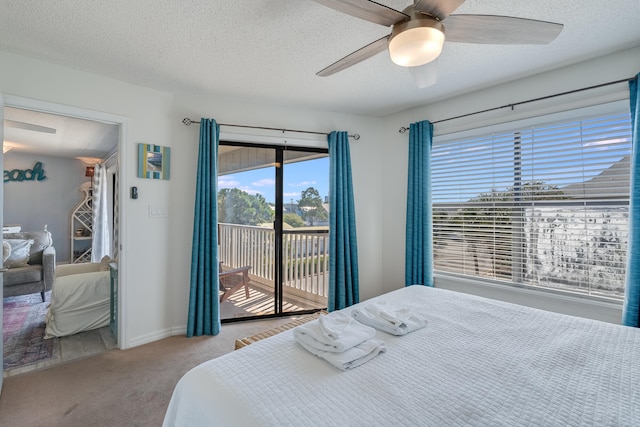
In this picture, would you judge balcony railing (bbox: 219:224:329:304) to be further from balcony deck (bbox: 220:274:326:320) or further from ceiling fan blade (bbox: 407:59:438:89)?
ceiling fan blade (bbox: 407:59:438:89)

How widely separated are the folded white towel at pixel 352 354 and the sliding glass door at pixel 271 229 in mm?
2169

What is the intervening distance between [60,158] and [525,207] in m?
7.69

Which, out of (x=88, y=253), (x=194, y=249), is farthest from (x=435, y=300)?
(x=88, y=253)

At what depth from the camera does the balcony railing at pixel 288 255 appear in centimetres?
341

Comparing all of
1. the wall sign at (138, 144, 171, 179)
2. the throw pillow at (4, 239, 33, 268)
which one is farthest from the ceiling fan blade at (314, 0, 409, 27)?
the throw pillow at (4, 239, 33, 268)

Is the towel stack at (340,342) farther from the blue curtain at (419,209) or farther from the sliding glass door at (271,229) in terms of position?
the sliding glass door at (271,229)

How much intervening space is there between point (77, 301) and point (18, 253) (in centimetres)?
188

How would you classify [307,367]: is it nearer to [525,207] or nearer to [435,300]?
[435,300]

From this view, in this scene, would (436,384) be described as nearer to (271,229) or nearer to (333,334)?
(333,334)

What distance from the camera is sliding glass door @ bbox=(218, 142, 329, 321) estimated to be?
3266 millimetres

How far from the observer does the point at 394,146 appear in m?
3.53

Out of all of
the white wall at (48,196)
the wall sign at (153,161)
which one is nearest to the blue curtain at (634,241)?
the wall sign at (153,161)

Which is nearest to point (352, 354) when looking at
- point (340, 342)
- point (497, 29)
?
point (340, 342)

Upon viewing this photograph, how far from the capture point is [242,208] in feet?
10.8
